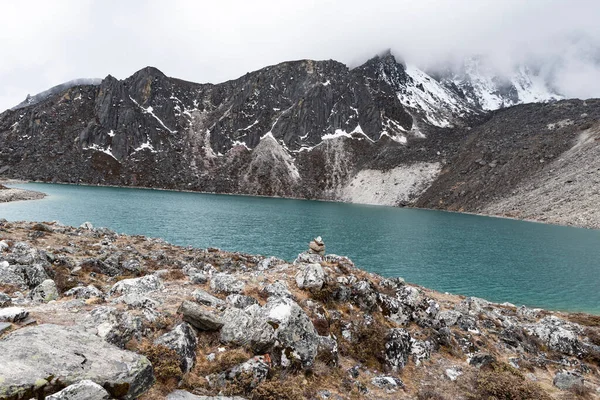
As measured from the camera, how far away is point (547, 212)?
123 meters

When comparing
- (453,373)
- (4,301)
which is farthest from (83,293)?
(453,373)

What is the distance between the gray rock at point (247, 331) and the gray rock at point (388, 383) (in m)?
4.94

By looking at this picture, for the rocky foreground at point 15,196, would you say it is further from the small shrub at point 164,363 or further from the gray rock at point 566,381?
the gray rock at point 566,381

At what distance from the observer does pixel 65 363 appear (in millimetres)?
8133

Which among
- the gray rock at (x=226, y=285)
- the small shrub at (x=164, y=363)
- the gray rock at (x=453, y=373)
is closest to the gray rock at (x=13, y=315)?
the small shrub at (x=164, y=363)

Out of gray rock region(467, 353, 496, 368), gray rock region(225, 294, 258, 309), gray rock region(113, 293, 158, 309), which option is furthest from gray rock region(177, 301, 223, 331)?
gray rock region(467, 353, 496, 368)

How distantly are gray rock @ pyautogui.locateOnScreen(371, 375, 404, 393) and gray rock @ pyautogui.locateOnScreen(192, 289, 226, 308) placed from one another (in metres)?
7.24

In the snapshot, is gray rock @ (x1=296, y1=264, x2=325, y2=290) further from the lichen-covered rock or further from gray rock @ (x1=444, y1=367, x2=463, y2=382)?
the lichen-covered rock

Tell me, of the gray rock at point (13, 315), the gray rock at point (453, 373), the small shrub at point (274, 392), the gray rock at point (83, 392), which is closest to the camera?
the gray rock at point (83, 392)

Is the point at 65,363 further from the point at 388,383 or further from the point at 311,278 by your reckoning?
the point at 388,383

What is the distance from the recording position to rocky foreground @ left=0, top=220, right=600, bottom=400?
8.83m

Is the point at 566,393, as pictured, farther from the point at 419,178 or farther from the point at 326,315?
the point at 419,178

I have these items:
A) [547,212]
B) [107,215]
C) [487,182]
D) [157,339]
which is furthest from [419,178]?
[157,339]

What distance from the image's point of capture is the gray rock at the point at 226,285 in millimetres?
15992
